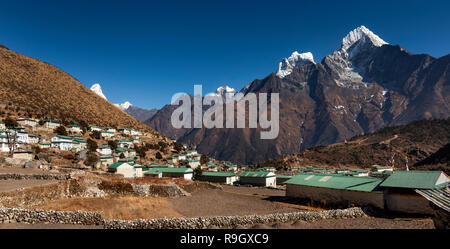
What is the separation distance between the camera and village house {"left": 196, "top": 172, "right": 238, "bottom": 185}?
192ft

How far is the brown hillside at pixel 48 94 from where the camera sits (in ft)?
287

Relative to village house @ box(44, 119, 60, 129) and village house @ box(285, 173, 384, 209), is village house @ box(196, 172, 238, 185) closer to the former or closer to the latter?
village house @ box(285, 173, 384, 209)

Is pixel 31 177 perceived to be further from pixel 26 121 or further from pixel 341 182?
pixel 26 121

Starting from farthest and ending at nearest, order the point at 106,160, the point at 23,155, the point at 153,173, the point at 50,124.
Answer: the point at 50,124 → the point at 106,160 → the point at 153,173 → the point at 23,155

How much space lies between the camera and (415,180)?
22.6 m

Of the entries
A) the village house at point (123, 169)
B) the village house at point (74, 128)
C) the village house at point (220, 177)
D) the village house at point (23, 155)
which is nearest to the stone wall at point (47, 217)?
the village house at point (123, 169)

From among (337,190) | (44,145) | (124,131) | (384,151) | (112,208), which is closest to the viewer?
(112,208)

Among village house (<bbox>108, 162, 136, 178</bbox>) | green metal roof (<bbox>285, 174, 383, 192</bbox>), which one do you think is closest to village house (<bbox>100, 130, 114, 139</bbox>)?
village house (<bbox>108, 162, 136, 178</bbox>)

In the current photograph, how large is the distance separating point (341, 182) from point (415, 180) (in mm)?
6876

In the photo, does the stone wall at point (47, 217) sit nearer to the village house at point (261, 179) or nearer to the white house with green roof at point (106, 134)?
the village house at point (261, 179)

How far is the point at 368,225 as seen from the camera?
18312 mm

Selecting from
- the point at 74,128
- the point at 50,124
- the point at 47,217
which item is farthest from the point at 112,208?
the point at 50,124
